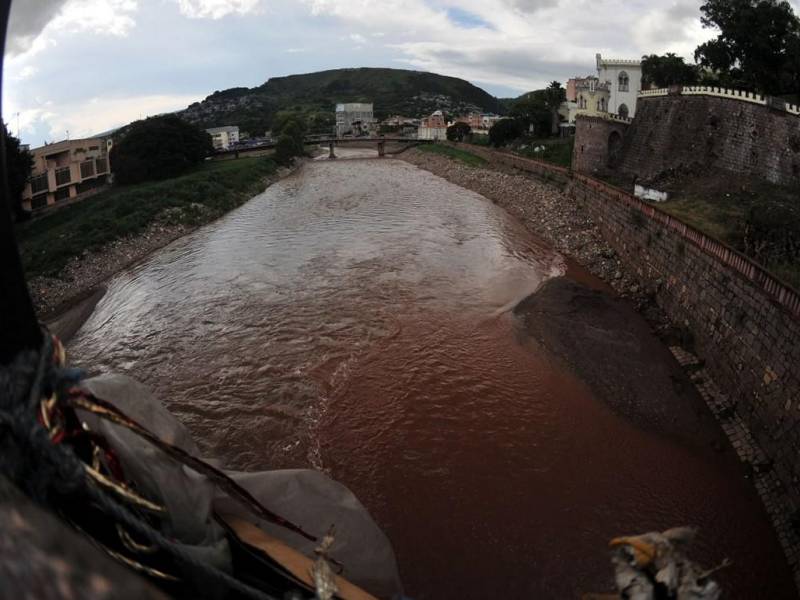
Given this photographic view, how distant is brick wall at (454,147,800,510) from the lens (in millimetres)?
8438

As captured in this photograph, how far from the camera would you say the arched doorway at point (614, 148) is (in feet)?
100

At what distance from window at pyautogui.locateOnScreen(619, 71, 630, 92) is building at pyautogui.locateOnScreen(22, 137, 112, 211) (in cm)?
3888

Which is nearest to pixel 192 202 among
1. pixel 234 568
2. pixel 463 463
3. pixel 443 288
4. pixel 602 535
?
pixel 443 288

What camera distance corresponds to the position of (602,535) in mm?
7516

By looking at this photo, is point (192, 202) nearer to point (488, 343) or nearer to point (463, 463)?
point (488, 343)

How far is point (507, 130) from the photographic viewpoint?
48000mm

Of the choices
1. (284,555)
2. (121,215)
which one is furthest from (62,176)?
(284,555)

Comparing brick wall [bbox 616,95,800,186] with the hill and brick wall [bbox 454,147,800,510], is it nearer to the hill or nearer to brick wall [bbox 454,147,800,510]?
brick wall [bbox 454,147,800,510]

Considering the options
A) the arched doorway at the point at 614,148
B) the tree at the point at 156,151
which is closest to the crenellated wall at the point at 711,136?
the arched doorway at the point at 614,148

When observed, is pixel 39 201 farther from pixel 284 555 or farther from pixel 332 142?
pixel 332 142

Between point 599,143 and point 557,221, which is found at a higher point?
point 599,143

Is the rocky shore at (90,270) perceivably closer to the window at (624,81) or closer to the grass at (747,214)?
the grass at (747,214)

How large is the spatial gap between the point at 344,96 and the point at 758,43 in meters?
152

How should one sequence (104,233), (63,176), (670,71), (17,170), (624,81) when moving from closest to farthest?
(104,233), (17,170), (63,176), (670,71), (624,81)
